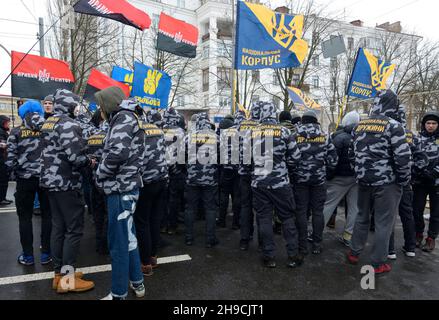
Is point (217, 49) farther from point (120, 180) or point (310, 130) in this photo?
point (120, 180)

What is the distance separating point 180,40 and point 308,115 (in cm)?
474

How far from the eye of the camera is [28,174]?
147 inches

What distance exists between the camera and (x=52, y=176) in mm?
3219

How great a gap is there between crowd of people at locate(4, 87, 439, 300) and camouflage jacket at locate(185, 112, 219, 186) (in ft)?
0.05

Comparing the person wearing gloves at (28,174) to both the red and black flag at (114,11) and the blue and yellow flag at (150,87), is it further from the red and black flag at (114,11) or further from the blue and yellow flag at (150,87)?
the blue and yellow flag at (150,87)

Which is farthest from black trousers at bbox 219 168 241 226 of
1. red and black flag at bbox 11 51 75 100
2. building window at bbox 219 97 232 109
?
building window at bbox 219 97 232 109

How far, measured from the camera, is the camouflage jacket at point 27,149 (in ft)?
12.3

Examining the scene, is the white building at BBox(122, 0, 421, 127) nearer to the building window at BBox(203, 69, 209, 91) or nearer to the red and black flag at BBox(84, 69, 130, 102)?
the building window at BBox(203, 69, 209, 91)

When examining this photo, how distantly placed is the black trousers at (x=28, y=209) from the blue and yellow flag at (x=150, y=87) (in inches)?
137

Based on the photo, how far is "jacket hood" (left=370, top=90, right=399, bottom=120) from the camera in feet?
12.2

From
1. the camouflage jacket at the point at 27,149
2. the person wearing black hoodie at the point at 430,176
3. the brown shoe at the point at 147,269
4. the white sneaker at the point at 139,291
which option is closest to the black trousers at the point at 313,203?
the person wearing black hoodie at the point at 430,176

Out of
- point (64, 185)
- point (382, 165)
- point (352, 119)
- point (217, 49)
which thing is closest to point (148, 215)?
point (64, 185)

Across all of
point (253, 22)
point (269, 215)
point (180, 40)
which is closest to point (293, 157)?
point (269, 215)
